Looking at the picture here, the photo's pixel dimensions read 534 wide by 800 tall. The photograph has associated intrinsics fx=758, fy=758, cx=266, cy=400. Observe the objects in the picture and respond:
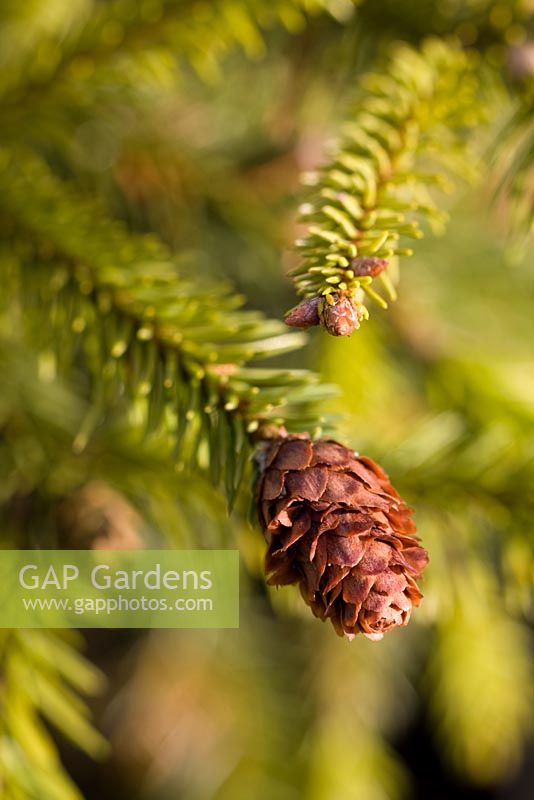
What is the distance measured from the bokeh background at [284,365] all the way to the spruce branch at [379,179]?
0.04 metres

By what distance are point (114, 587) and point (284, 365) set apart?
1.48 ft

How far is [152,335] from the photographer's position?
0.55 m

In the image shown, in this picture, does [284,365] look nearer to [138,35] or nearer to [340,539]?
[138,35]

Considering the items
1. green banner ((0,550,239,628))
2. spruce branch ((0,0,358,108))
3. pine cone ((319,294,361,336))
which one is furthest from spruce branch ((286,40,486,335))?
green banner ((0,550,239,628))

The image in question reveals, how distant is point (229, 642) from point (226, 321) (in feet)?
2.15

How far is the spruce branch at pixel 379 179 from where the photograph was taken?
40 centimetres

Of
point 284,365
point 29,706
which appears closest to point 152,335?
point 29,706

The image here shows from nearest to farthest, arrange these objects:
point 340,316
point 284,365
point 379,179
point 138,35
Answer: point 340,316
point 379,179
point 138,35
point 284,365

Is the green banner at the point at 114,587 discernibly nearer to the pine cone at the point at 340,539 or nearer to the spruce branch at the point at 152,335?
the spruce branch at the point at 152,335

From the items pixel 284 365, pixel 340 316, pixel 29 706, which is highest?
pixel 340 316

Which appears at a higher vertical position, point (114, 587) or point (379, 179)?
point (379, 179)

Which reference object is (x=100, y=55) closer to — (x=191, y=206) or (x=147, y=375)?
(x=191, y=206)

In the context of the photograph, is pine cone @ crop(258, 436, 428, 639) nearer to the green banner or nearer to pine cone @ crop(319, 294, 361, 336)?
pine cone @ crop(319, 294, 361, 336)

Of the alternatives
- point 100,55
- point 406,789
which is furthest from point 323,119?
point 406,789
